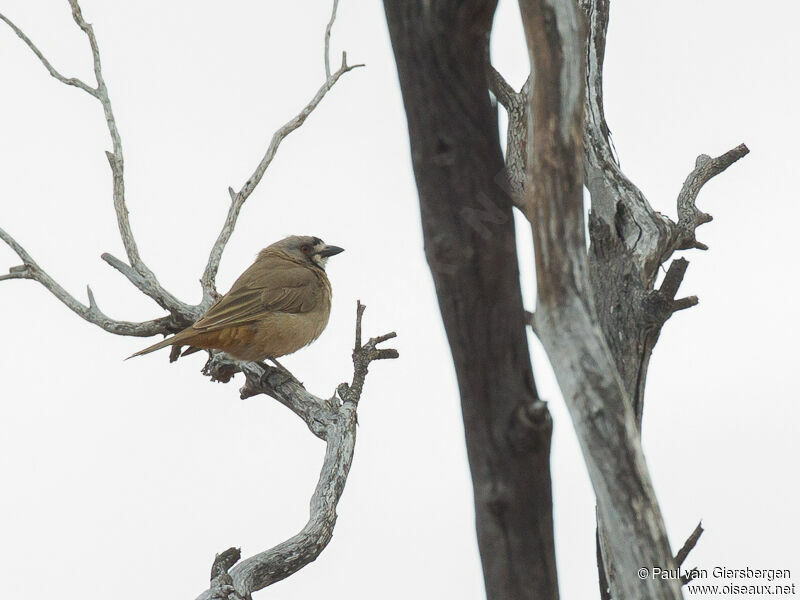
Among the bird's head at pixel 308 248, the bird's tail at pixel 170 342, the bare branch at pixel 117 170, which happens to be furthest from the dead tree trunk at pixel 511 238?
the bird's head at pixel 308 248

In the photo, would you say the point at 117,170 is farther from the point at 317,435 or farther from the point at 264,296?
the point at 317,435

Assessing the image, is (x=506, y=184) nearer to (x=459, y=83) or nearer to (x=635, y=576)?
(x=459, y=83)

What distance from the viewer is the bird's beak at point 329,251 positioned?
765cm

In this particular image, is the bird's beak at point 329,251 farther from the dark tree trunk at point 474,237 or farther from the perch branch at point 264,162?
the dark tree trunk at point 474,237

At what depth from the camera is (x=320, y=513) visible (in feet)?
13.4

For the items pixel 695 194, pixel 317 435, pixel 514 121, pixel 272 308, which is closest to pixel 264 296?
pixel 272 308

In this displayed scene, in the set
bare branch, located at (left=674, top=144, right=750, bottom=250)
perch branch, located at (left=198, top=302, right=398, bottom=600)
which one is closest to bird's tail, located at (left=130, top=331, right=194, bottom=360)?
perch branch, located at (left=198, top=302, right=398, bottom=600)

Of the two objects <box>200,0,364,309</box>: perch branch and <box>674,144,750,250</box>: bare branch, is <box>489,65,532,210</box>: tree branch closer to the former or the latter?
<box>674,144,750,250</box>: bare branch

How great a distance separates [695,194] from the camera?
14.8ft

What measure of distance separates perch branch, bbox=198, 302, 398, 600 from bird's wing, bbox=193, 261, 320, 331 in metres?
0.40

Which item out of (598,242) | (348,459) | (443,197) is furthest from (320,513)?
(443,197)

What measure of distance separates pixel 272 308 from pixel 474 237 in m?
4.45

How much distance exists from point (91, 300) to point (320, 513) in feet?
7.13

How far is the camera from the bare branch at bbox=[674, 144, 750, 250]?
4359 millimetres
